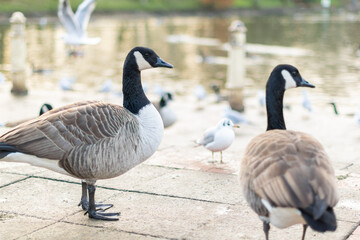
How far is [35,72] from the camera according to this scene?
18.2 m

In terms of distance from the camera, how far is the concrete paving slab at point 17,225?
470 cm

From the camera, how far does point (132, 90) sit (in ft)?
18.4

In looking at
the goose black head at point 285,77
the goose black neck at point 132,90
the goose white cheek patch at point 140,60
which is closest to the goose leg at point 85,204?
the goose black neck at point 132,90

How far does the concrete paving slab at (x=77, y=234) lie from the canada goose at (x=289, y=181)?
1.16m

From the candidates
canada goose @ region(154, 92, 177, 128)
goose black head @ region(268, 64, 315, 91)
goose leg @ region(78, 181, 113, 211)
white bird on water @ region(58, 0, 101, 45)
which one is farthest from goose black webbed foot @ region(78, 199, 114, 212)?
white bird on water @ region(58, 0, 101, 45)

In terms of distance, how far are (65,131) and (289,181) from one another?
2.23 m

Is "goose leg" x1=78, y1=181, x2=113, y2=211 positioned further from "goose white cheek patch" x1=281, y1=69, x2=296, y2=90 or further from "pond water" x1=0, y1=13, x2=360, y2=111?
"pond water" x1=0, y1=13, x2=360, y2=111

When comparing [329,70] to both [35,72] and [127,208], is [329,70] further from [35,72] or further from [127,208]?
[127,208]

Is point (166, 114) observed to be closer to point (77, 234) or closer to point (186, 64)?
point (77, 234)

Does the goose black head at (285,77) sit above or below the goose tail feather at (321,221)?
above

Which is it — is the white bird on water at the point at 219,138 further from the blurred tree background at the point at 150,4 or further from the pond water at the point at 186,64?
the blurred tree background at the point at 150,4

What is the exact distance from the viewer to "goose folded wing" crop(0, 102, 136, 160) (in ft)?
16.2

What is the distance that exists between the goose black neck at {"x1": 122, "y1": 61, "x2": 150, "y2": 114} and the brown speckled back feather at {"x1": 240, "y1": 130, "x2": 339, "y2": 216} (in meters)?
1.55

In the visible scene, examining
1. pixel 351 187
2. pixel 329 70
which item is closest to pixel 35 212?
pixel 351 187
